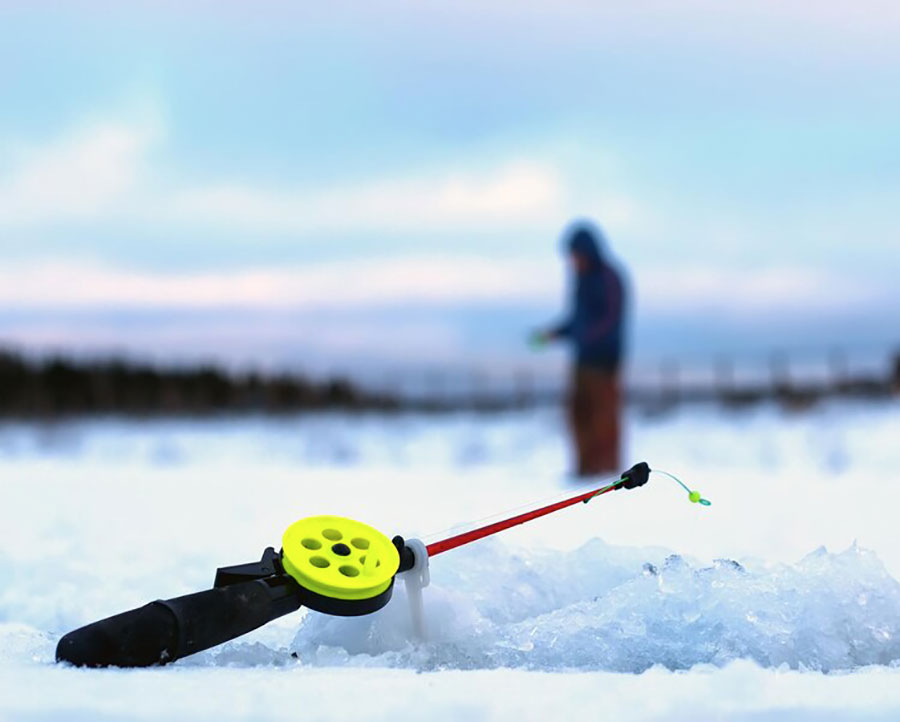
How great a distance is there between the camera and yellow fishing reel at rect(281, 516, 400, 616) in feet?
6.21

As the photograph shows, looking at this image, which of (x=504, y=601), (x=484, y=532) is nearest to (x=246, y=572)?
(x=484, y=532)

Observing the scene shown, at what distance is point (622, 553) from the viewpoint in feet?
8.69

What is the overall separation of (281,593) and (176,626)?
0.22m

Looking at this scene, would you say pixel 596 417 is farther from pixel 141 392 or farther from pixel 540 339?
pixel 141 392

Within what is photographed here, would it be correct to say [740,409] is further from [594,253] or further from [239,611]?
[239,611]

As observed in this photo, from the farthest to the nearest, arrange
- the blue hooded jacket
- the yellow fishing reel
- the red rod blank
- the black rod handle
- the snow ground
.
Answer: the blue hooded jacket → the red rod blank → the yellow fishing reel → the black rod handle → the snow ground

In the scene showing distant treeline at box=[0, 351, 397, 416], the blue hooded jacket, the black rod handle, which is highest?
the black rod handle

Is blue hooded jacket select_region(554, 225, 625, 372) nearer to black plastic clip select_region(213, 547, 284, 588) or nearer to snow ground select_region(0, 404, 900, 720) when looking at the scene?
snow ground select_region(0, 404, 900, 720)

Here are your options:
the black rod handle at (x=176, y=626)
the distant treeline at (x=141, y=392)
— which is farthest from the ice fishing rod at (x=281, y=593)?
the distant treeline at (x=141, y=392)

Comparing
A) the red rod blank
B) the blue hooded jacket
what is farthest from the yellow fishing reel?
the blue hooded jacket

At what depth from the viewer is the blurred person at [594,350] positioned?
260 inches

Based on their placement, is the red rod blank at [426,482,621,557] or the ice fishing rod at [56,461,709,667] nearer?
the ice fishing rod at [56,461,709,667]

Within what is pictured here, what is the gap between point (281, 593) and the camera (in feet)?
6.23

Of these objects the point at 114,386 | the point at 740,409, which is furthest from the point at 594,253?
the point at 114,386
